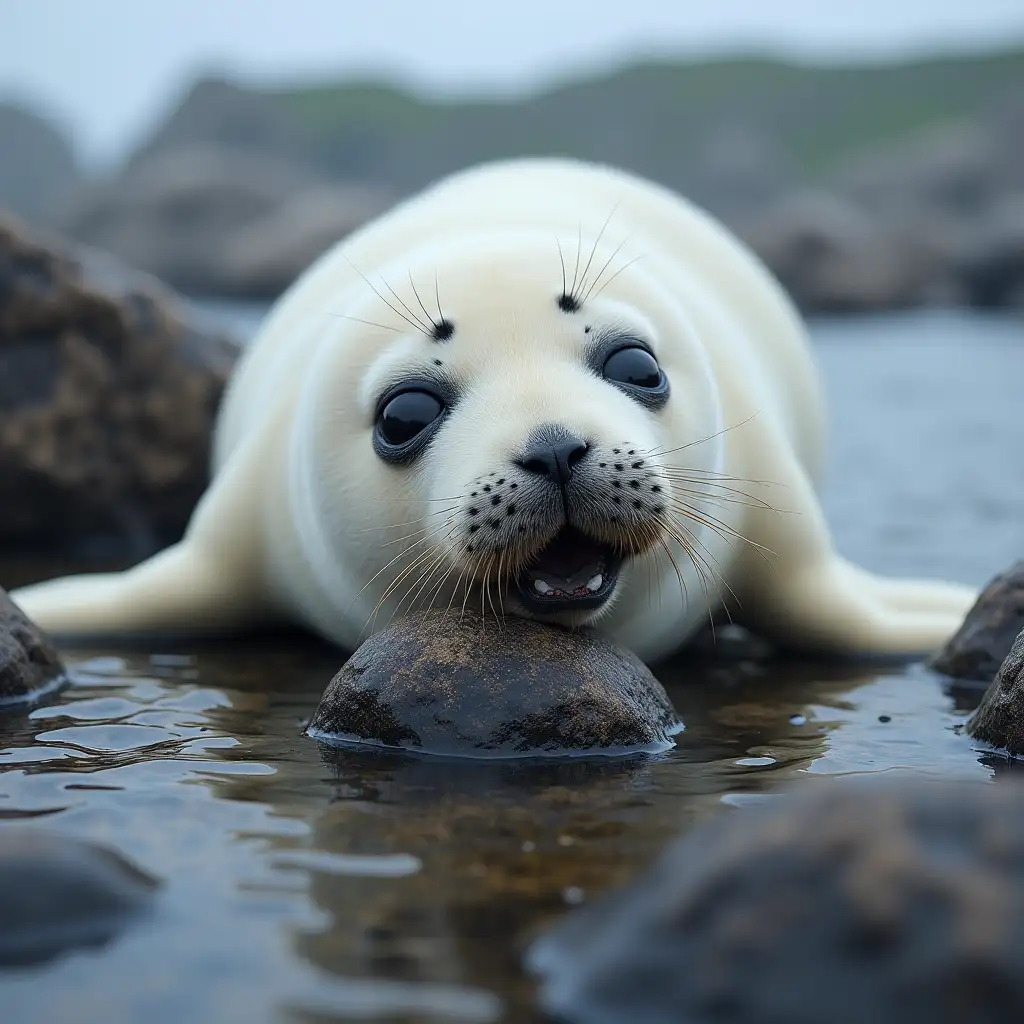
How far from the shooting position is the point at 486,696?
12.8ft

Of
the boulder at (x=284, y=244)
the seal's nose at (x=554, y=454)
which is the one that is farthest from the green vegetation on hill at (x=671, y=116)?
the seal's nose at (x=554, y=454)

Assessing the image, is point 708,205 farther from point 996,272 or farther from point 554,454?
point 554,454

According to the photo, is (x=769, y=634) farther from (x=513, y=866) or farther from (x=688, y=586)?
(x=513, y=866)

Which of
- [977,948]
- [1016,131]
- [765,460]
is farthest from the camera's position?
[1016,131]

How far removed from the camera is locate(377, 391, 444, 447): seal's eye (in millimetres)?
4289

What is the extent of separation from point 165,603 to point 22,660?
1.07m

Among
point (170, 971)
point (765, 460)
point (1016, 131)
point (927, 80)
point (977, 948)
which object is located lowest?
point (170, 971)

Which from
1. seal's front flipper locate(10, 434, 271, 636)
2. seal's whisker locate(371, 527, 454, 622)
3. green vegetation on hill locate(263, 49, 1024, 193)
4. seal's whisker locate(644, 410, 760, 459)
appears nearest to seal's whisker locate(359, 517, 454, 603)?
seal's whisker locate(371, 527, 454, 622)

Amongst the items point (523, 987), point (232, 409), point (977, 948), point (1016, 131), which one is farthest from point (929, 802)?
point (1016, 131)

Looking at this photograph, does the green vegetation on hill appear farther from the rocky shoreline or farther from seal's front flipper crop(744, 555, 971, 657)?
seal's front flipper crop(744, 555, 971, 657)

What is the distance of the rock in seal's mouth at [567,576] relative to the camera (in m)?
4.11

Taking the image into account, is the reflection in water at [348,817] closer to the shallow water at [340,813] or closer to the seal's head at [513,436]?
the shallow water at [340,813]

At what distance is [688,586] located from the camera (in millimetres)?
4832

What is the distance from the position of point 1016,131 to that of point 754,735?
208 ft
